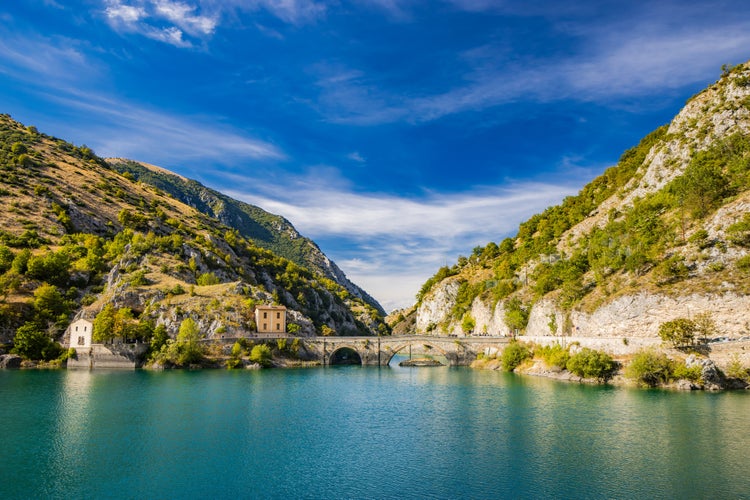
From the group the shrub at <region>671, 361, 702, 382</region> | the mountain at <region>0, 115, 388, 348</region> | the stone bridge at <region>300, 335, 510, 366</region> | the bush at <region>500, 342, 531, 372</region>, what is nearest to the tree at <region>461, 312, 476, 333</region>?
the stone bridge at <region>300, 335, 510, 366</region>

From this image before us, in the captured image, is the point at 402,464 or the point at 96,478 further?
the point at 402,464

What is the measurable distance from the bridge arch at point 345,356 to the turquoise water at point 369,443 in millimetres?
48194

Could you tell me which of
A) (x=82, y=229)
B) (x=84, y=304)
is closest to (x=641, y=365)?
(x=84, y=304)

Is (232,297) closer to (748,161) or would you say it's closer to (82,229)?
(82,229)

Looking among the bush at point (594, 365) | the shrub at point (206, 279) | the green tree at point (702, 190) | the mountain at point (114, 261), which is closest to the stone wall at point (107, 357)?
the mountain at point (114, 261)

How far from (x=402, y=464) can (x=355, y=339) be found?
8294cm

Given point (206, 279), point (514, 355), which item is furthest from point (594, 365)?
point (206, 279)

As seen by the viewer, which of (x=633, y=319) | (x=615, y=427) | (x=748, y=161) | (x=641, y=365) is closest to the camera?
(x=615, y=427)

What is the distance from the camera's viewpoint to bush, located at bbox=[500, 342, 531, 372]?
94.3 meters

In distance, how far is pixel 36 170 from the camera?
156875 mm

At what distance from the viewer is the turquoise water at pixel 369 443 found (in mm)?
29953

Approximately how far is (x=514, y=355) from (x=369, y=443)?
61.0 m

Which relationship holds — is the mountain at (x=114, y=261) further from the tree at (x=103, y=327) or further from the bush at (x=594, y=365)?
the bush at (x=594, y=365)

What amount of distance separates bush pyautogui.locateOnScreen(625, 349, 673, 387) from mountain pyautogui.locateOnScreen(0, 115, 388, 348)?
7324 centimetres
